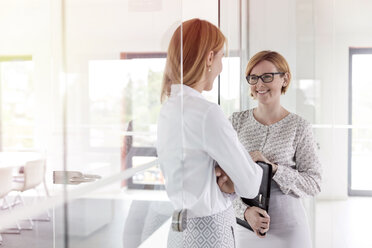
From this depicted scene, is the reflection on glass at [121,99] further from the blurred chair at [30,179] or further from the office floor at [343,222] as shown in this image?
the office floor at [343,222]

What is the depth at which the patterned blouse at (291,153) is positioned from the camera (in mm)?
1861

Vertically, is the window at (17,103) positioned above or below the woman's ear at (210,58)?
below

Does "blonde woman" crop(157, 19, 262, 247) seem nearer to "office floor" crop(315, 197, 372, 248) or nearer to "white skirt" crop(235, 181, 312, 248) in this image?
"white skirt" crop(235, 181, 312, 248)

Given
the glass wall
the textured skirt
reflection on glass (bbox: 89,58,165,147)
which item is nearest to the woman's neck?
the textured skirt

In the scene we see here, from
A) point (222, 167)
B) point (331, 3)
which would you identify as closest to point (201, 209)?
point (222, 167)

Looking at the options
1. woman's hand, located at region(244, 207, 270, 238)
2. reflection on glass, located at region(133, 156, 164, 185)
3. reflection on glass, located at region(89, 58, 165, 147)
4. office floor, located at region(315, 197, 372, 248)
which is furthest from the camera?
office floor, located at region(315, 197, 372, 248)

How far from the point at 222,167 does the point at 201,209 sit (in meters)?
0.16

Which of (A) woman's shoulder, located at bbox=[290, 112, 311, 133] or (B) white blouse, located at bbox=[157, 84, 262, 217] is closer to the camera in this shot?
(B) white blouse, located at bbox=[157, 84, 262, 217]

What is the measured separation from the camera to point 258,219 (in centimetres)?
184

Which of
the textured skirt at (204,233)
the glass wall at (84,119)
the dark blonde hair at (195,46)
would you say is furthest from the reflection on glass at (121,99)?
the textured skirt at (204,233)

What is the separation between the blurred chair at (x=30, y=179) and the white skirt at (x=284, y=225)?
152 centimetres

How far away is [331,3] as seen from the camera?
3.10m

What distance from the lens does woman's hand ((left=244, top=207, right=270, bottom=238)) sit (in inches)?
72.0

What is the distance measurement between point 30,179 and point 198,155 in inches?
35.1
